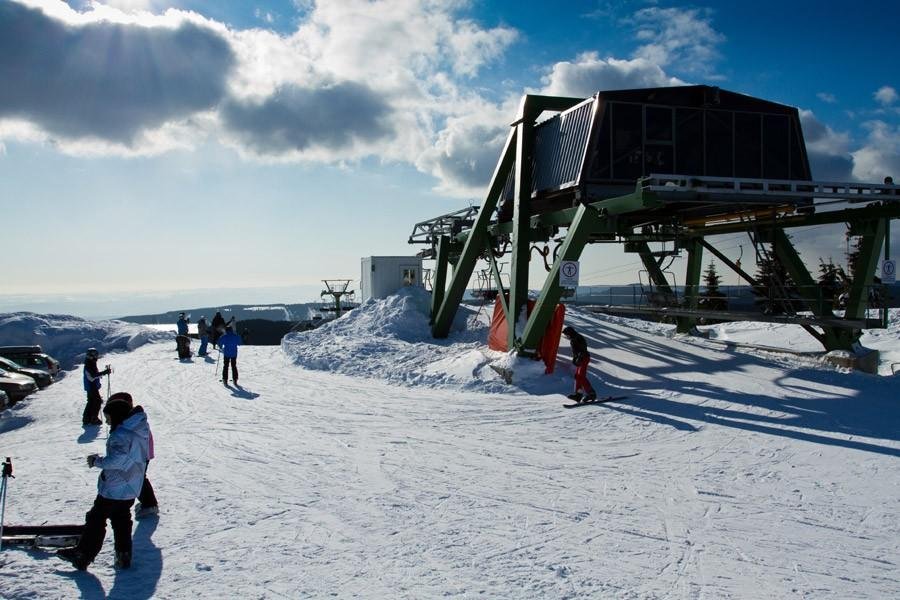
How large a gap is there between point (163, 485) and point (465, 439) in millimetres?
4785

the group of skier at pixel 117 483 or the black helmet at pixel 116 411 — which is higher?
the black helmet at pixel 116 411

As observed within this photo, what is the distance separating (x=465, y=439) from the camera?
35.2ft

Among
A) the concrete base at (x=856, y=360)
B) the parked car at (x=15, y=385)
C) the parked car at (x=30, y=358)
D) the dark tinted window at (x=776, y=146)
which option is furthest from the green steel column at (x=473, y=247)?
the parked car at (x=30, y=358)

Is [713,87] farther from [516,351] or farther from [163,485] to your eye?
[163,485]

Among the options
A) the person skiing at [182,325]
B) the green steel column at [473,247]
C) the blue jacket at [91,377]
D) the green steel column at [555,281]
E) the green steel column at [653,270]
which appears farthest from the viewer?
the person skiing at [182,325]

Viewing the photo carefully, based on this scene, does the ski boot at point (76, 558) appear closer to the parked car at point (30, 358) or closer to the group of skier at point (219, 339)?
the group of skier at point (219, 339)

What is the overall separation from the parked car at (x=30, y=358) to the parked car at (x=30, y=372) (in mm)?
1074

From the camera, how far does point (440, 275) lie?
80.4ft

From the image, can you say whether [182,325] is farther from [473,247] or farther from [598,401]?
[598,401]

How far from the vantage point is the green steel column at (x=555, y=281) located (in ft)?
49.5

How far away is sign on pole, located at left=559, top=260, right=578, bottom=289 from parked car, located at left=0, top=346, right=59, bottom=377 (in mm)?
18360

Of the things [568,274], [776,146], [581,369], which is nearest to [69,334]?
[568,274]

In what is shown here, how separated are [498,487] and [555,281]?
7961mm

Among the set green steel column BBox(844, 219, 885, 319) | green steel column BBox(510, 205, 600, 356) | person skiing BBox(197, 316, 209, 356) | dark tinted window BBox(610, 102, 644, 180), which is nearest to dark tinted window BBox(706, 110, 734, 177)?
dark tinted window BBox(610, 102, 644, 180)
